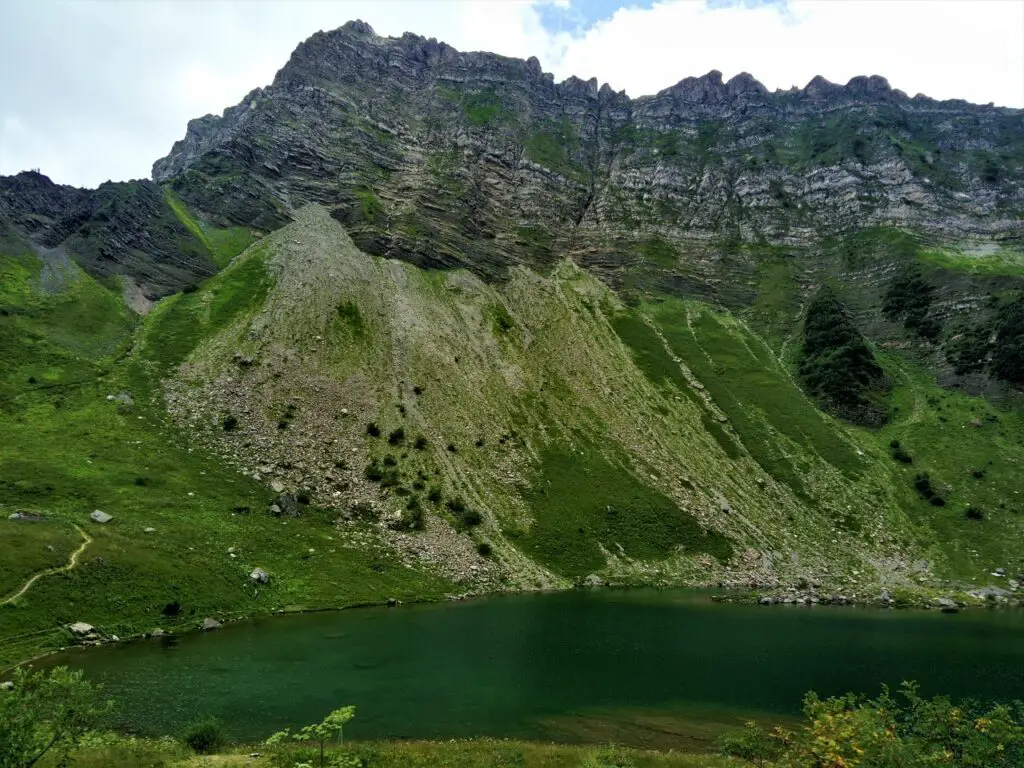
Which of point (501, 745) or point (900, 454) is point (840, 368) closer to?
point (900, 454)

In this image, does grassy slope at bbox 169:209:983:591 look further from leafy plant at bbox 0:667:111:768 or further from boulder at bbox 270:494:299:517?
leafy plant at bbox 0:667:111:768

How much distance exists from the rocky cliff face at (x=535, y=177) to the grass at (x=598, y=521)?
2506 inches

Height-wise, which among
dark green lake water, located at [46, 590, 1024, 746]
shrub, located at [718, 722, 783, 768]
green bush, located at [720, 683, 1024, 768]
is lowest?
dark green lake water, located at [46, 590, 1024, 746]

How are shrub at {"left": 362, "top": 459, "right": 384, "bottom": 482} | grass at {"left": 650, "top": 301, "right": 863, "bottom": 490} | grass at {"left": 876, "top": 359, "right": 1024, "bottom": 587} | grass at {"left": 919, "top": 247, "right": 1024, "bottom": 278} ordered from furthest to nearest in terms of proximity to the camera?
grass at {"left": 919, "top": 247, "right": 1024, "bottom": 278} → grass at {"left": 650, "top": 301, "right": 863, "bottom": 490} → grass at {"left": 876, "top": 359, "right": 1024, "bottom": 587} → shrub at {"left": 362, "top": 459, "right": 384, "bottom": 482}

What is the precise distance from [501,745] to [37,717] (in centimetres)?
1749

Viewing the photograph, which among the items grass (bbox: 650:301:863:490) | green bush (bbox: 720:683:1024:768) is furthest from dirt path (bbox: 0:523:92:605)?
grass (bbox: 650:301:863:490)

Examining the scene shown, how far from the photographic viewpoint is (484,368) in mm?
108000

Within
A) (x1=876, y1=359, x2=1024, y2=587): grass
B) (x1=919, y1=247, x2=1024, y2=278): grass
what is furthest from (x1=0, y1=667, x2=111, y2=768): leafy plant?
(x1=919, y1=247, x2=1024, y2=278): grass

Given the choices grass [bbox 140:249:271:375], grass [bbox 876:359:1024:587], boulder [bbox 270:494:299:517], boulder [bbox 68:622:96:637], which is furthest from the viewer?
grass [bbox 140:249:271:375]

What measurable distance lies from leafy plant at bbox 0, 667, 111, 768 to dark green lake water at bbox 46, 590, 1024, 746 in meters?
12.8

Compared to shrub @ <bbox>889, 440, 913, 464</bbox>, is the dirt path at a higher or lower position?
lower

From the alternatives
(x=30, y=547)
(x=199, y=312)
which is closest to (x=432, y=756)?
(x=30, y=547)

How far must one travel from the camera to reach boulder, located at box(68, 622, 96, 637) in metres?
40.2

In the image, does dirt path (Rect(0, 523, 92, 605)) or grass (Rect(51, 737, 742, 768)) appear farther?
dirt path (Rect(0, 523, 92, 605))
